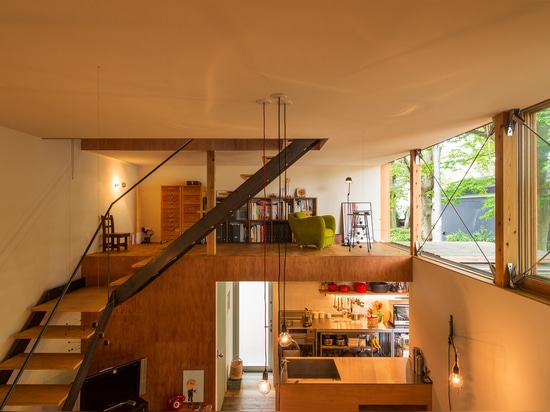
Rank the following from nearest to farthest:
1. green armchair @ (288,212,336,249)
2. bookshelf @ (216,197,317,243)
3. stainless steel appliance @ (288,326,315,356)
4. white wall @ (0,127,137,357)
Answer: white wall @ (0,127,137,357)
green armchair @ (288,212,336,249)
stainless steel appliance @ (288,326,315,356)
bookshelf @ (216,197,317,243)

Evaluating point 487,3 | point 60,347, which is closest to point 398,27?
point 487,3

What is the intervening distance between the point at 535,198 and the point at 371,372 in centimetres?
361

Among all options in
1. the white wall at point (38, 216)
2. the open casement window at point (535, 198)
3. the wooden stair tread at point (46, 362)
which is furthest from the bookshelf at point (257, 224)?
the open casement window at point (535, 198)

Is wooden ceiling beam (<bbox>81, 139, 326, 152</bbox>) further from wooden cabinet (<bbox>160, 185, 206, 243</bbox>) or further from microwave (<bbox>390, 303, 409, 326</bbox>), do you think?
microwave (<bbox>390, 303, 409, 326</bbox>)

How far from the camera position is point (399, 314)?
6.80 metres

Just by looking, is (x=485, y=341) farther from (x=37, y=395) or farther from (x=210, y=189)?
(x=37, y=395)

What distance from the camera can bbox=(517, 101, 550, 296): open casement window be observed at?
9.32ft

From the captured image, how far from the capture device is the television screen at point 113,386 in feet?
14.2

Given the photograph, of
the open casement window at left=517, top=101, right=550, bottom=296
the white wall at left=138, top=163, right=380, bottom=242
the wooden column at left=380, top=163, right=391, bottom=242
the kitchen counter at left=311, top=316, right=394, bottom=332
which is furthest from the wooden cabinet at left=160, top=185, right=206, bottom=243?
the open casement window at left=517, top=101, right=550, bottom=296

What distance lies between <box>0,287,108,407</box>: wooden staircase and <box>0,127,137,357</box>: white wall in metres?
0.22

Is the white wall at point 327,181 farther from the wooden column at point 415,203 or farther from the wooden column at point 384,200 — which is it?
the wooden column at point 415,203

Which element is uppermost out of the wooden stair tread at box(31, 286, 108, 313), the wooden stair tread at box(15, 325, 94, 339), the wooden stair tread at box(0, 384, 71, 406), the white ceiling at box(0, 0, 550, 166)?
the white ceiling at box(0, 0, 550, 166)

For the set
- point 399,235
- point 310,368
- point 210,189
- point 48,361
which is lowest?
point 310,368

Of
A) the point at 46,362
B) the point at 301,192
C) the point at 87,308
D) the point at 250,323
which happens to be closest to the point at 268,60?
the point at 87,308
